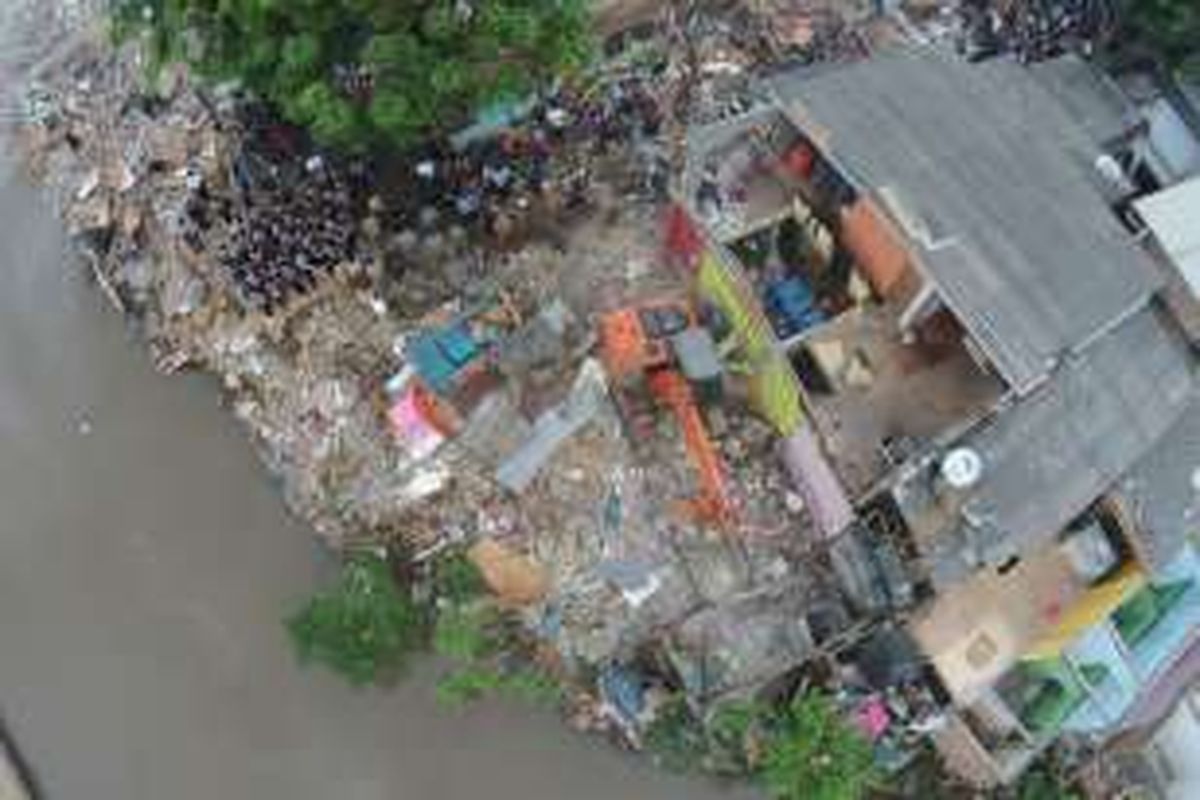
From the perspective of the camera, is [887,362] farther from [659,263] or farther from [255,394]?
[255,394]

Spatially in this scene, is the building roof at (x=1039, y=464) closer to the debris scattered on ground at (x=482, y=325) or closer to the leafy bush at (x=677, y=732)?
the debris scattered on ground at (x=482, y=325)

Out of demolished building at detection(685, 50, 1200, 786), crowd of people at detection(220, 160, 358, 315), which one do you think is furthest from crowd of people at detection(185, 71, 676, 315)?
demolished building at detection(685, 50, 1200, 786)

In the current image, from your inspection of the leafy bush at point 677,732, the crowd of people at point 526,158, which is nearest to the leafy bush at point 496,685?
the leafy bush at point 677,732

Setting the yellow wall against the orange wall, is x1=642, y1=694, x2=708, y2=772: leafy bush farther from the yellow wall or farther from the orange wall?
the orange wall

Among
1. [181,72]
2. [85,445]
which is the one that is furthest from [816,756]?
[181,72]

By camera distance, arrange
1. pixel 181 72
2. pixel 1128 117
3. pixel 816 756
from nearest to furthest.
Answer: pixel 816 756 → pixel 1128 117 → pixel 181 72
